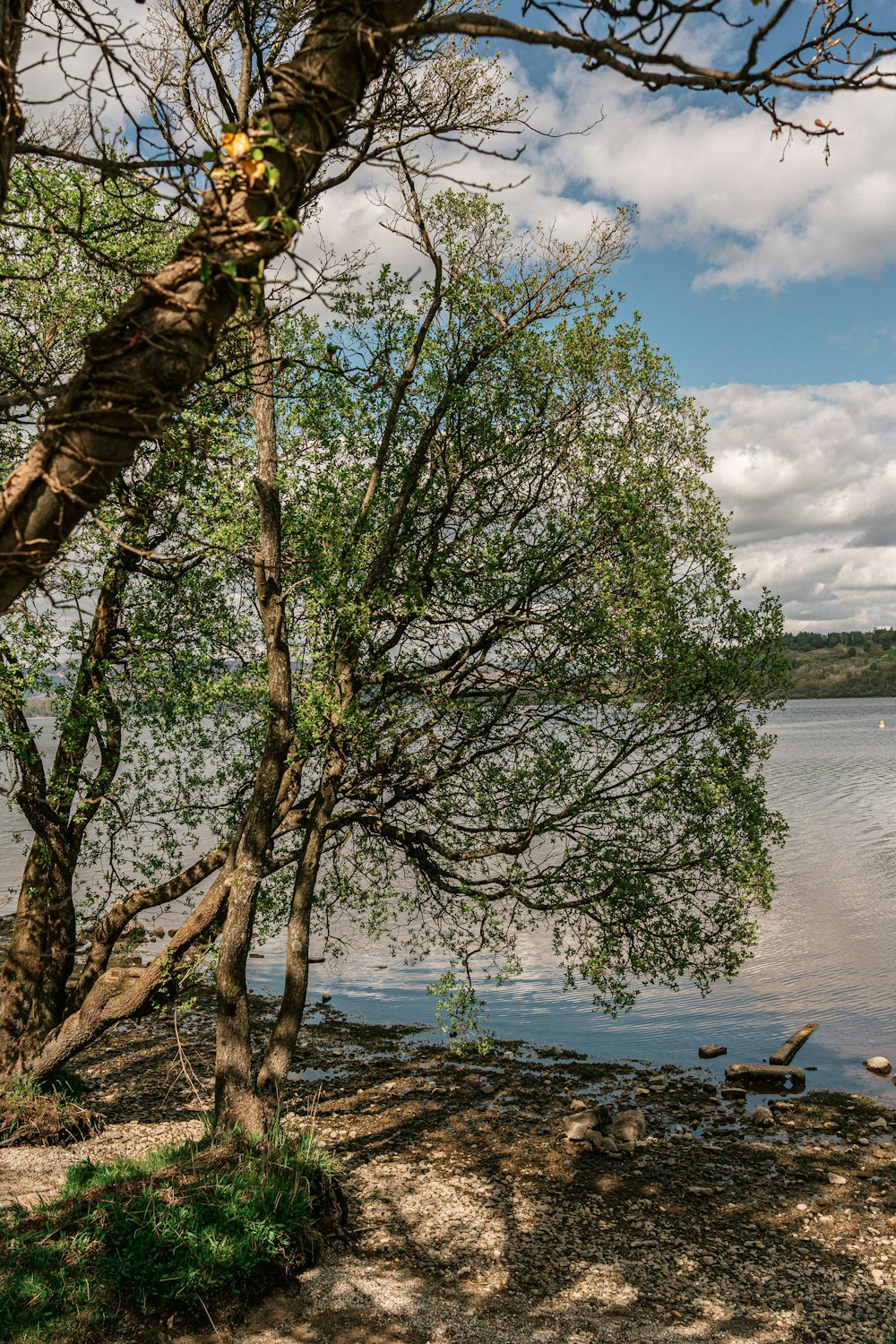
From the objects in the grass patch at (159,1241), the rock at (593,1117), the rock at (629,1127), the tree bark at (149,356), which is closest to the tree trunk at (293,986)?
the grass patch at (159,1241)

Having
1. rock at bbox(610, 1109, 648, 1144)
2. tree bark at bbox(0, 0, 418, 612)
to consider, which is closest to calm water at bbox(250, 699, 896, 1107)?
rock at bbox(610, 1109, 648, 1144)

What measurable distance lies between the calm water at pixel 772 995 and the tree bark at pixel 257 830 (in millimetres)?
9869

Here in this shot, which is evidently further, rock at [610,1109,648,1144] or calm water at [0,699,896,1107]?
calm water at [0,699,896,1107]

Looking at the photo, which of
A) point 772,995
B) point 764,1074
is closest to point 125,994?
point 764,1074

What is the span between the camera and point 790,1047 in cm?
1708

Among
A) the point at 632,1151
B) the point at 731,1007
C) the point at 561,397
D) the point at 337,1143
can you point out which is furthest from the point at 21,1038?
the point at 731,1007

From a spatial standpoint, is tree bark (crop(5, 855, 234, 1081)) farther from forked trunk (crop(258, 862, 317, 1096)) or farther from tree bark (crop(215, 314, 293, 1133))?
tree bark (crop(215, 314, 293, 1133))

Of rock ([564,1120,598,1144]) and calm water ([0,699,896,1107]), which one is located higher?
rock ([564,1120,598,1144])

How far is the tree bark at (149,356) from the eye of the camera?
2.86 meters

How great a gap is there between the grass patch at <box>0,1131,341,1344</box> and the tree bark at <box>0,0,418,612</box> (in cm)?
632

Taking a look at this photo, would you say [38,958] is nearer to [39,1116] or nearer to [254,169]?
[39,1116]

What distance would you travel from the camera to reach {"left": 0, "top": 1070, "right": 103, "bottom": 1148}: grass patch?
37.3 feet

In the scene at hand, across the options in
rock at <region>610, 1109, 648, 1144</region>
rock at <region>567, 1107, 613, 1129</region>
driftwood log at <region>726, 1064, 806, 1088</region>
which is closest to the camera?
rock at <region>610, 1109, 648, 1144</region>

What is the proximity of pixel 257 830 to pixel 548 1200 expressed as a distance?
5.59 metres
